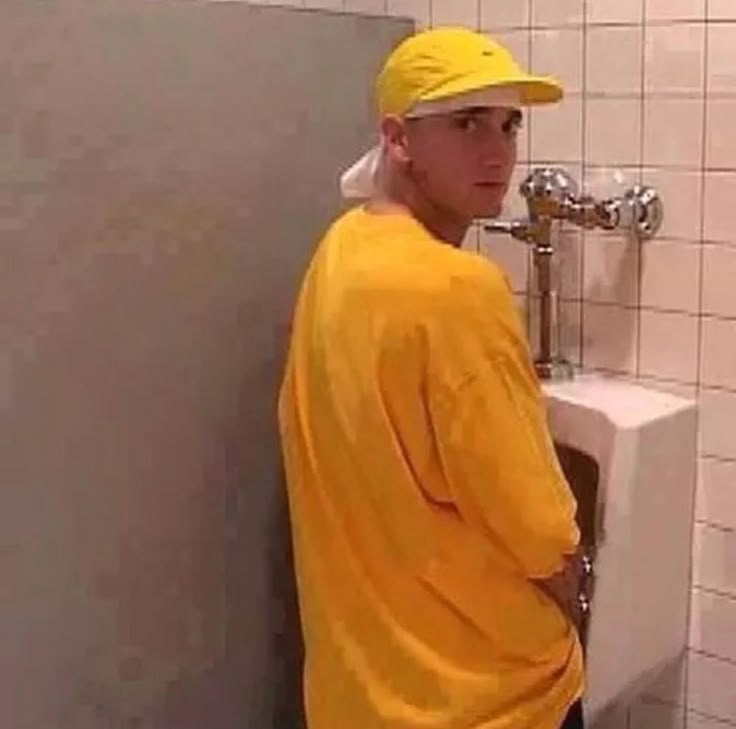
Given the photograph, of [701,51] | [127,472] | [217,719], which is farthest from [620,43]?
[217,719]

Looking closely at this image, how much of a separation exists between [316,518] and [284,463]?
22cm

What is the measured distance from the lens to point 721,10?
1.74m

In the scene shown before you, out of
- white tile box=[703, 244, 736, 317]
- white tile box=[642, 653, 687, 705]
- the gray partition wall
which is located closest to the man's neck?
the gray partition wall

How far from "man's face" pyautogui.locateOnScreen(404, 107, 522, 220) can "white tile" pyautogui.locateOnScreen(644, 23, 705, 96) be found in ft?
0.97

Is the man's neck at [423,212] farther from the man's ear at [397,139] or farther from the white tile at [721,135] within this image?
the white tile at [721,135]

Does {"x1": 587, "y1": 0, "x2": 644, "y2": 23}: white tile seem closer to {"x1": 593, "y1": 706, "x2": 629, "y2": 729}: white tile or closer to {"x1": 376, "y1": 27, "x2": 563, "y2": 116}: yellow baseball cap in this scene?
{"x1": 376, "y1": 27, "x2": 563, "y2": 116}: yellow baseball cap

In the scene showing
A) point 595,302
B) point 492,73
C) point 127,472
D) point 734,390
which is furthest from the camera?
point 595,302

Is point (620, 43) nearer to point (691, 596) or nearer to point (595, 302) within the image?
point (595, 302)

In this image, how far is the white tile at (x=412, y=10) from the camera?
2082 millimetres

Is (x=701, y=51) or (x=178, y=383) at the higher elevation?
(x=701, y=51)

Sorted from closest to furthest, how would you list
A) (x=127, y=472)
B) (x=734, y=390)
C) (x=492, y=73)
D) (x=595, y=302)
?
(x=492, y=73) → (x=127, y=472) → (x=734, y=390) → (x=595, y=302)

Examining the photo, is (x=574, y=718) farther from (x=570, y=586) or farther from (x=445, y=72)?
(x=445, y=72)

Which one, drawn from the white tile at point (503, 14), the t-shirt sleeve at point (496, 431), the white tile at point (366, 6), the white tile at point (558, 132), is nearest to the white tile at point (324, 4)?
the white tile at point (366, 6)

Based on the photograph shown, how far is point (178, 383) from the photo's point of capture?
1.74 meters
